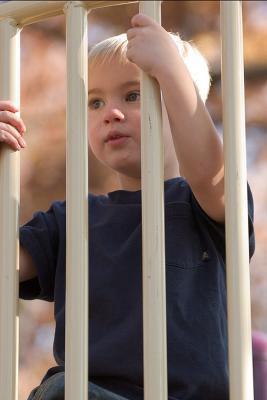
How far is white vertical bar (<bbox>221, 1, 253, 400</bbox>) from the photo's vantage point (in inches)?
35.9

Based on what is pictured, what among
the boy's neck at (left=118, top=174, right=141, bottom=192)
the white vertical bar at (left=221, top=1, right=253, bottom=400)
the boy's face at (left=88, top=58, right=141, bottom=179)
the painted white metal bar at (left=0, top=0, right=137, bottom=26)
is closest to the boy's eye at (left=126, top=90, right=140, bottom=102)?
the boy's face at (left=88, top=58, right=141, bottom=179)

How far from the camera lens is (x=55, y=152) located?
2859 mm

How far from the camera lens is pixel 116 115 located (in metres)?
1.28

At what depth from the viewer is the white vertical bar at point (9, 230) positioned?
103 centimetres

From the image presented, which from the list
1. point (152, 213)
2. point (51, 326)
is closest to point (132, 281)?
point (152, 213)

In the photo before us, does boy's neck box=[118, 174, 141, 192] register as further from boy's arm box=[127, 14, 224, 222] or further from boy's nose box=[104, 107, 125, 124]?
boy's arm box=[127, 14, 224, 222]

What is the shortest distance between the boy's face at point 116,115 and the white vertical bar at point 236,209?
34 centimetres

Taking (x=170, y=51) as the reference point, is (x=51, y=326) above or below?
below

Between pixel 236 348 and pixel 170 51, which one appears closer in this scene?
pixel 236 348

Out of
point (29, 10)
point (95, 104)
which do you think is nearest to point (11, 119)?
point (29, 10)

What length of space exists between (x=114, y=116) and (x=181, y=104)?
251 millimetres

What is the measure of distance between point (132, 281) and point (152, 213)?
316 mm

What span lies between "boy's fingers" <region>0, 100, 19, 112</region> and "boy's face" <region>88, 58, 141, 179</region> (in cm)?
21

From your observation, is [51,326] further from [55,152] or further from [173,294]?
[173,294]
